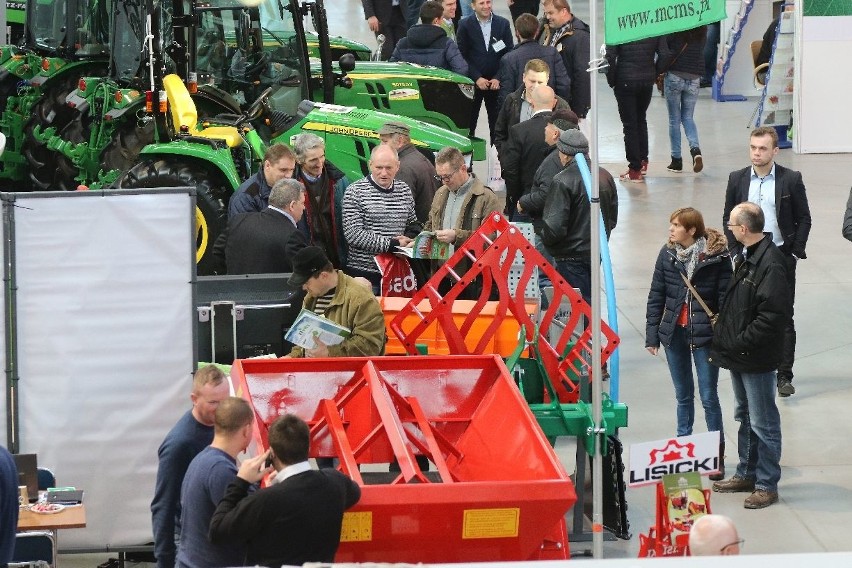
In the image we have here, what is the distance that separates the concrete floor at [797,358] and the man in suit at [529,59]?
1455 millimetres

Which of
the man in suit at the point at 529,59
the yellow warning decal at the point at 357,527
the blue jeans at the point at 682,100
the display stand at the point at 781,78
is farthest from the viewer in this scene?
the display stand at the point at 781,78

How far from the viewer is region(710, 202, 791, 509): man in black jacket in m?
7.47

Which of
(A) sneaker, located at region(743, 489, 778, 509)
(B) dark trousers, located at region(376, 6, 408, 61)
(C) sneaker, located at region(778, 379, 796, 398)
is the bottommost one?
(A) sneaker, located at region(743, 489, 778, 509)

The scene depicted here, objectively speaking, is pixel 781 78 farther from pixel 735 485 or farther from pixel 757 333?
pixel 757 333

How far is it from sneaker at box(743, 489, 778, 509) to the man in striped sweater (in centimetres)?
269

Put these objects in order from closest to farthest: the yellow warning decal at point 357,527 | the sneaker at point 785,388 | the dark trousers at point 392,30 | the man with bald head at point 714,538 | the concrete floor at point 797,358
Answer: the man with bald head at point 714,538 → the yellow warning decal at point 357,527 → the concrete floor at point 797,358 → the sneaker at point 785,388 → the dark trousers at point 392,30

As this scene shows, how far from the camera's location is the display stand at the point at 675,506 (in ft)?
20.3

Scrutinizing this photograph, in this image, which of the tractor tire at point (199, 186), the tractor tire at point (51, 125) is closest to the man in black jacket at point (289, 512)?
the tractor tire at point (199, 186)

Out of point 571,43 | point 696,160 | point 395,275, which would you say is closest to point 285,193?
point 395,275

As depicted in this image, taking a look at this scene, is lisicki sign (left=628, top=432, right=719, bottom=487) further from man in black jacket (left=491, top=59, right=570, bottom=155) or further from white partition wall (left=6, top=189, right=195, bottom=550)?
man in black jacket (left=491, top=59, right=570, bottom=155)

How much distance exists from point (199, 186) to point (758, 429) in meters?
4.59

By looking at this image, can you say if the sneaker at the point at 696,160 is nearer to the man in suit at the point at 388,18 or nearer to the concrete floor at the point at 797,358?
the concrete floor at the point at 797,358

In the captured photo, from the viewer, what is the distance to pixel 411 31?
1563 centimetres

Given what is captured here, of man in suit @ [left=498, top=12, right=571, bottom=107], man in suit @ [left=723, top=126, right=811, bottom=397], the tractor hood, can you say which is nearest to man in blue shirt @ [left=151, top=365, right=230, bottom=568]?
man in suit @ [left=723, top=126, right=811, bottom=397]
